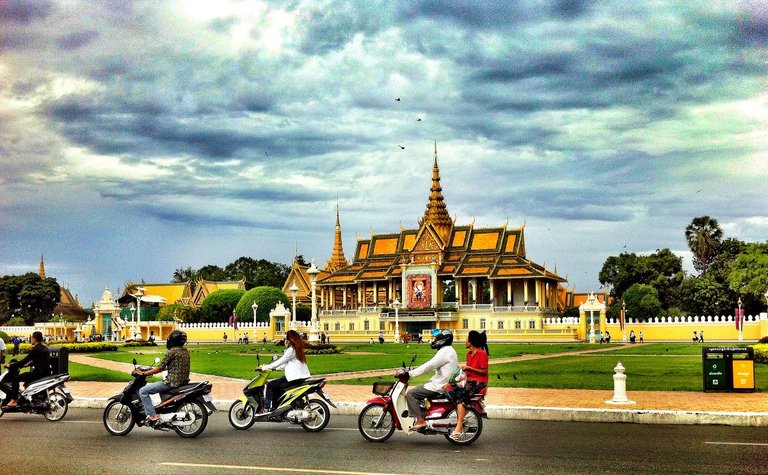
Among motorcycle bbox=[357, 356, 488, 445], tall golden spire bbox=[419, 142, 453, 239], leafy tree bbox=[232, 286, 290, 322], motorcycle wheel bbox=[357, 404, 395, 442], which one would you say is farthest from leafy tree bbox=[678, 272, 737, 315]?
motorcycle wheel bbox=[357, 404, 395, 442]

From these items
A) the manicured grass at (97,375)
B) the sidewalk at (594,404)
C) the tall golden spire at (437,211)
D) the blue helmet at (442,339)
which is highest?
the tall golden spire at (437,211)

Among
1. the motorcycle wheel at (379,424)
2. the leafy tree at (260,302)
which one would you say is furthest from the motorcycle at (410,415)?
the leafy tree at (260,302)

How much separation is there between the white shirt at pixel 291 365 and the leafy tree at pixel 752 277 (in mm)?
58953

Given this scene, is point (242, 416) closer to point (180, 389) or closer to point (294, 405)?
point (294, 405)

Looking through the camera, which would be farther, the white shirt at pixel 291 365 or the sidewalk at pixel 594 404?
the sidewalk at pixel 594 404

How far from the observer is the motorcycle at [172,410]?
1270 cm

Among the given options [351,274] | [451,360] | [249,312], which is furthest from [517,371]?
[351,274]

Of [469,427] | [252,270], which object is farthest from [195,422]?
[252,270]

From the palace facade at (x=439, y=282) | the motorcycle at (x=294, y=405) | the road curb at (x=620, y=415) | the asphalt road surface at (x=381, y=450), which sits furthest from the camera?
the palace facade at (x=439, y=282)

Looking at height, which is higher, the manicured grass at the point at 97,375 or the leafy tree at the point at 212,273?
the leafy tree at the point at 212,273

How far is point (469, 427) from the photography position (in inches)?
469

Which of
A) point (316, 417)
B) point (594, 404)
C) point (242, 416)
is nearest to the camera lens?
point (316, 417)

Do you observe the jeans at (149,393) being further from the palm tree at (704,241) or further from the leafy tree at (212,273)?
the leafy tree at (212,273)

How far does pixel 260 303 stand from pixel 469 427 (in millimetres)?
73564
